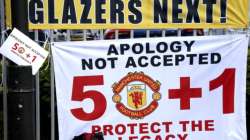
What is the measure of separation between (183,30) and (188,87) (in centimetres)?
57

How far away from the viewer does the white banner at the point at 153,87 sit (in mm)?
5312

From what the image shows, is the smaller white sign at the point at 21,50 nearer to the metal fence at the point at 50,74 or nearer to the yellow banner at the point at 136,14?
the metal fence at the point at 50,74

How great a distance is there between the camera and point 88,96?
5363 mm

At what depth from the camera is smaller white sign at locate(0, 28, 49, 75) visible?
13.7ft

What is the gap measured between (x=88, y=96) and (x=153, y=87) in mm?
587

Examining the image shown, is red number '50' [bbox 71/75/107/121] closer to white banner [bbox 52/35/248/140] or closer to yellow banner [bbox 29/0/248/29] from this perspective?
white banner [bbox 52/35/248/140]

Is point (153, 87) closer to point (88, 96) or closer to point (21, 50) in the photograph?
point (88, 96)

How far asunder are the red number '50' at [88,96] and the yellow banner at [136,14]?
457 mm

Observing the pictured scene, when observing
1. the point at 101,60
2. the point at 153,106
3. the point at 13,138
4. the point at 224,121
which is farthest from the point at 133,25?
the point at 13,138

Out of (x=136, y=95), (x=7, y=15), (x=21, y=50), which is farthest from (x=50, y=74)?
(x=21, y=50)

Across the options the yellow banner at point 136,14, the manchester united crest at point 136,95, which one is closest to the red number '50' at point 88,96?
the manchester united crest at point 136,95

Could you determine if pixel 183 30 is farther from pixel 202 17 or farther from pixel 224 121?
pixel 224 121

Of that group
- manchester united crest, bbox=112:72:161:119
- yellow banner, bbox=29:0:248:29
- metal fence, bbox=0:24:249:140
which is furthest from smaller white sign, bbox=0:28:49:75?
manchester united crest, bbox=112:72:161:119

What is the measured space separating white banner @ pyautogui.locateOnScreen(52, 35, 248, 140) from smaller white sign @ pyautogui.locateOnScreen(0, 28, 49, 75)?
3.16ft
